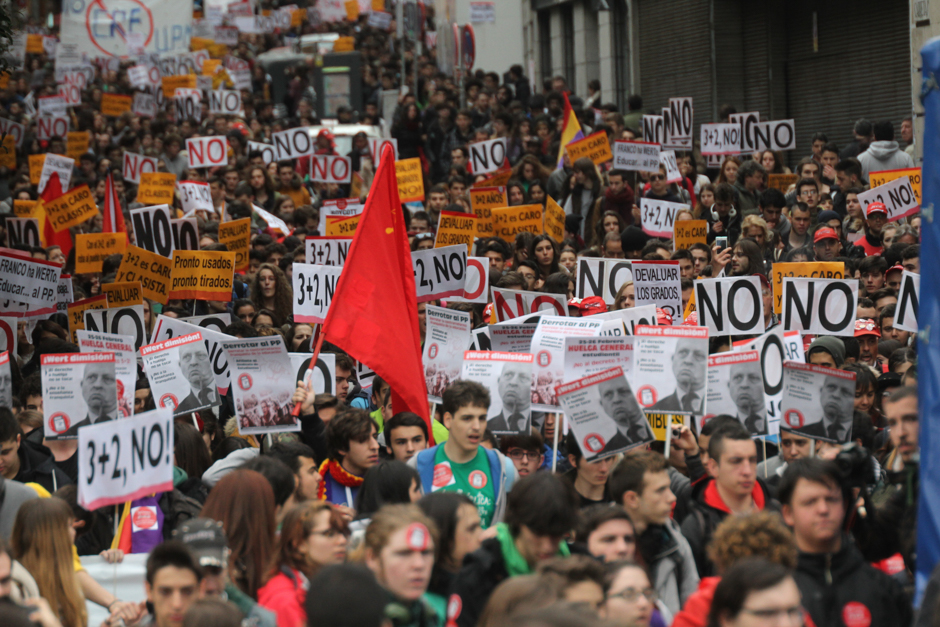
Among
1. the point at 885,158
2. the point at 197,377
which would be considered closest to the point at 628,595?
the point at 197,377

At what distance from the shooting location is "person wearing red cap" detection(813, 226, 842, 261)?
11.3 meters

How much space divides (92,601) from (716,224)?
9583 millimetres

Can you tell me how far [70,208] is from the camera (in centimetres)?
1545

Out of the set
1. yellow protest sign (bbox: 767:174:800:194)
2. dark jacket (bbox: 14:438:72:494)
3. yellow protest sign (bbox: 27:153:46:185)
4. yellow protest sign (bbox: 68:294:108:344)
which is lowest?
dark jacket (bbox: 14:438:72:494)

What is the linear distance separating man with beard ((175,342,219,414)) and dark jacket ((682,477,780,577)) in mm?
3530

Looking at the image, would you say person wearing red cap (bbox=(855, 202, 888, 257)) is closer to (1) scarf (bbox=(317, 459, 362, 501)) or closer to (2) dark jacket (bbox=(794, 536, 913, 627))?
(1) scarf (bbox=(317, 459, 362, 501))

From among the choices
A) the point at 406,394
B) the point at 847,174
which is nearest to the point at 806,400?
the point at 406,394

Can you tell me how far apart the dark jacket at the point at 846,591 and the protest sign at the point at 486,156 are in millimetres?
13942

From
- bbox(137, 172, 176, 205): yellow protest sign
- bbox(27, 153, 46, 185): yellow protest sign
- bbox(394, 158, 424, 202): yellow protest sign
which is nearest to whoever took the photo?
bbox(394, 158, 424, 202): yellow protest sign

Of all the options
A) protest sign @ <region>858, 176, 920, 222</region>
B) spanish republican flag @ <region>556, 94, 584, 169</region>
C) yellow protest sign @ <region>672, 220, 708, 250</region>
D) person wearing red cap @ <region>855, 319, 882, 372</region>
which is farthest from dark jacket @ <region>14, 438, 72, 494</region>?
spanish republican flag @ <region>556, 94, 584, 169</region>

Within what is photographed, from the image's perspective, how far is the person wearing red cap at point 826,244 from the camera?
11.3 m

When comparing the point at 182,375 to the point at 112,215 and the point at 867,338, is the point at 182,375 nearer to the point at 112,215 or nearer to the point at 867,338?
the point at 867,338

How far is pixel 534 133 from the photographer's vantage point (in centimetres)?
2055

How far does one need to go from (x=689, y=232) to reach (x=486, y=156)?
6265 millimetres
